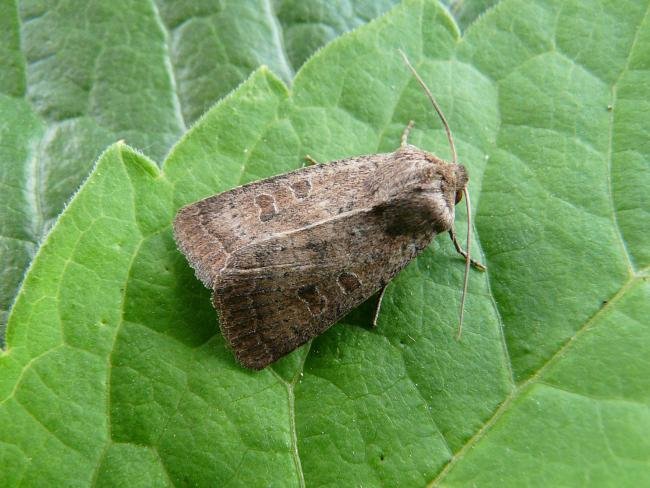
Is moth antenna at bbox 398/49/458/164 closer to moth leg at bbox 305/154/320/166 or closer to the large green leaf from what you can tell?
the large green leaf

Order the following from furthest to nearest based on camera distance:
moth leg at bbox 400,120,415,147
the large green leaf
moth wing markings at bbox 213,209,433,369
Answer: moth leg at bbox 400,120,415,147, moth wing markings at bbox 213,209,433,369, the large green leaf

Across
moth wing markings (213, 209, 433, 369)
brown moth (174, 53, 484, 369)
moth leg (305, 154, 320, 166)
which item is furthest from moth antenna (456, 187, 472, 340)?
moth leg (305, 154, 320, 166)

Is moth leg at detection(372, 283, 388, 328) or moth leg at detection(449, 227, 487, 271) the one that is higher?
moth leg at detection(449, 227, 487, 271)

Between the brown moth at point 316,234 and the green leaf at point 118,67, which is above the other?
the green leaf at point 118,67

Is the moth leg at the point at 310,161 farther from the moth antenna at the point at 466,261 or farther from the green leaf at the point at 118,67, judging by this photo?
the moth antenna at the point at 466,261

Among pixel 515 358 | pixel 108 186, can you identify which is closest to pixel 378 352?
pixel 515 358

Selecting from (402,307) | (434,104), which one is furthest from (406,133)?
(402,307)

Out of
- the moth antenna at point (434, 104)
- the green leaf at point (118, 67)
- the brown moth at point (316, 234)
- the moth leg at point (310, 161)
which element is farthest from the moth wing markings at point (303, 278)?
the green leaf at point (118, 67)
